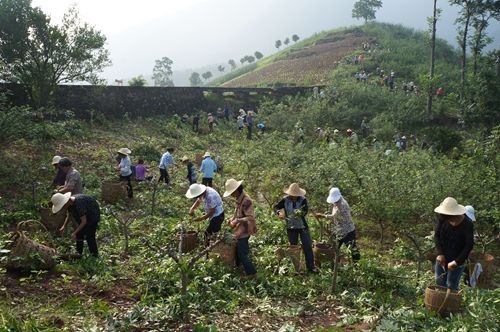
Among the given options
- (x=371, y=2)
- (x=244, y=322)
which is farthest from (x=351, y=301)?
(x=371, y=2)

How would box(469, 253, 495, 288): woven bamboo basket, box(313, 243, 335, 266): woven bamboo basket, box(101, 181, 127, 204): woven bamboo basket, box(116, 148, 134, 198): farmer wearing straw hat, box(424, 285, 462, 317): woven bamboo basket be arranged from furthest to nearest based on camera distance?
box(116, 148, 134, 198): farmer wearing straw hat < box(101, 181, 127, 204): woven bamboo basket < box(469, 253, 495, 288): woven bamboo basket < box(313, 243, 335, 266): woven bamboo basket < box(424, 285, 462, 317): woven bamboo basket

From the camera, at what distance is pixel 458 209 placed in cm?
541

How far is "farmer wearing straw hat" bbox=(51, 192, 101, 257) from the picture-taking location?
20.8 ft

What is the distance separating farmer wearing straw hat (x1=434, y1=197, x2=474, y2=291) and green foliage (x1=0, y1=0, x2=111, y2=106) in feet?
→ 53.5

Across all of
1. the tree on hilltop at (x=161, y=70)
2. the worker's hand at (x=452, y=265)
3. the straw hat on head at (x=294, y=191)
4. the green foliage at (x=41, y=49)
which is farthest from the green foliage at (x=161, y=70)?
the worker's hand at (x=452, y=265)

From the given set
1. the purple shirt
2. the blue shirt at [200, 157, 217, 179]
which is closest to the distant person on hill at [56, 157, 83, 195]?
the blue shirt at [200, 157, 217, 179]

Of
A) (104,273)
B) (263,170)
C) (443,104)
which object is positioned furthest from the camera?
(443,104)

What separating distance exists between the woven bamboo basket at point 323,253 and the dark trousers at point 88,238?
3.52 metres

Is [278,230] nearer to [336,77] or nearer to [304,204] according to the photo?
[304,204]

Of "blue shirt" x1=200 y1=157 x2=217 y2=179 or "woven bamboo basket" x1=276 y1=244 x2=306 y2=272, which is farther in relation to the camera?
"blue shirt" x1=200 y1=157 x2=217 y2=179

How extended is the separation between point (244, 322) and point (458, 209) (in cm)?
296

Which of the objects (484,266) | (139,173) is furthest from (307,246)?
(139,173)

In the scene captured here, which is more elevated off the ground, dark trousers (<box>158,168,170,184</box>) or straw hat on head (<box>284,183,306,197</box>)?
straw hat on head (<box>284,183,306,197</box>)

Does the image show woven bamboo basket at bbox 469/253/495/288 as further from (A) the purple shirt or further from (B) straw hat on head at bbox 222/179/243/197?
(A) the purple shirt
